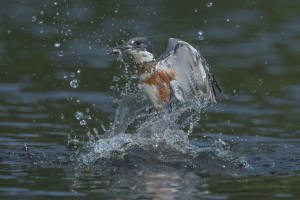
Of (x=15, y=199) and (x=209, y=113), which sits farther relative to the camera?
(x=209, y=113)

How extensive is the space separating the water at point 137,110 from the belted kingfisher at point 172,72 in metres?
0.24

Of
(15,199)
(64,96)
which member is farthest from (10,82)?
(15,199)

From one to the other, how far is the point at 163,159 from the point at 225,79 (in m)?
4.38

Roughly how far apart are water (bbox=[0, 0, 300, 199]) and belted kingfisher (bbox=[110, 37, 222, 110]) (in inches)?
9.4

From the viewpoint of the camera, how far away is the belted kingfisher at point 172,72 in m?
11.1

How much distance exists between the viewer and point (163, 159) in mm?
→ 10930

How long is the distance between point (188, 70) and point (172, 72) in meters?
0.31

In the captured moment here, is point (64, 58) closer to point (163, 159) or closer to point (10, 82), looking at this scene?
point (10, 82)

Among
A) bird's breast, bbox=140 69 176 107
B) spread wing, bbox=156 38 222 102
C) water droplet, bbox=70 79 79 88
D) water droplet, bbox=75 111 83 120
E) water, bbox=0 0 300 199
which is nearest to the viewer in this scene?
water, bbox=0 0 300 199

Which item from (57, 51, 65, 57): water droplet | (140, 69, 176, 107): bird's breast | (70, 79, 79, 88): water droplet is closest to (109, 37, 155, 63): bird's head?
(140, 69, 176, 107): bird's breast

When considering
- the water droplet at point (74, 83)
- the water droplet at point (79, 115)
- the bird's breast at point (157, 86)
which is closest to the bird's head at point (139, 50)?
the bird's breast at point (157, 86)

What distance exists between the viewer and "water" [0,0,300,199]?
988 cm

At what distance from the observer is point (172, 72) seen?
11.5 metres

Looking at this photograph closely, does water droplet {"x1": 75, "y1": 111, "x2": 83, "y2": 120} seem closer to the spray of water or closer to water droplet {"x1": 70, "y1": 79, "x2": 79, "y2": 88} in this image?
the spray of water
